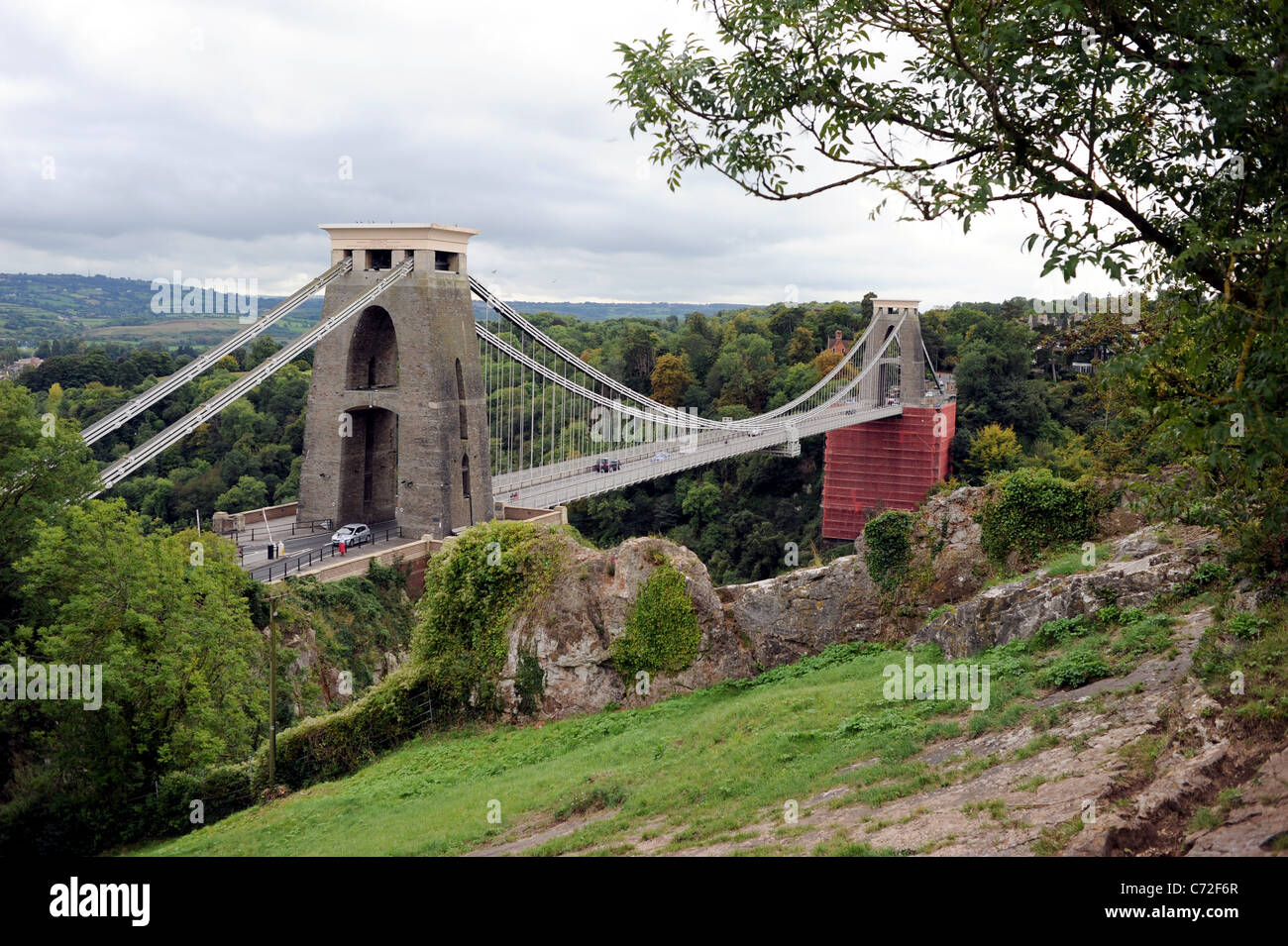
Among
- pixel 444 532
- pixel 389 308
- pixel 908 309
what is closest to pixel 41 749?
pixel 444 532

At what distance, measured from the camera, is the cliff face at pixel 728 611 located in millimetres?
15719

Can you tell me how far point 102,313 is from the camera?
131625 mm

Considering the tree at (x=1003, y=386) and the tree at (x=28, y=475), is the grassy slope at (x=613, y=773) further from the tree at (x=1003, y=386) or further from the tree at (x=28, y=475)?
the tree at (x=1003, y=386)

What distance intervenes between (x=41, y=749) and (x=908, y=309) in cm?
5131

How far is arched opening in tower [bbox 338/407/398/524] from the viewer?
3085 centimetres

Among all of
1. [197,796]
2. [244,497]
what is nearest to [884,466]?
[244,497]

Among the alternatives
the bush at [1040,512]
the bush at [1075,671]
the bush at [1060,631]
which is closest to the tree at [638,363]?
the bush at [1040,512]

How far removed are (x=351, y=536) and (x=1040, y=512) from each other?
1996 cm

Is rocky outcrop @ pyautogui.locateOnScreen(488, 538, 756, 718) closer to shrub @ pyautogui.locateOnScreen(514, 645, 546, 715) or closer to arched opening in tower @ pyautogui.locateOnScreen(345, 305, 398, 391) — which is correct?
shrub @ pyautogui.locateOnScreen(514, 645, 546, 715)

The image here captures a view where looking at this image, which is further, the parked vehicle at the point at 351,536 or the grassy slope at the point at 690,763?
the parked vehicle at the point at 351,536

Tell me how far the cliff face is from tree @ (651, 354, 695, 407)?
50.5 meters

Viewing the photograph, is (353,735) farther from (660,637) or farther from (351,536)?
(351,536)

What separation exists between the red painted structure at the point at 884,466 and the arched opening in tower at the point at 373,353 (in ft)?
87.3

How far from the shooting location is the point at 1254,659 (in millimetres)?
7188
